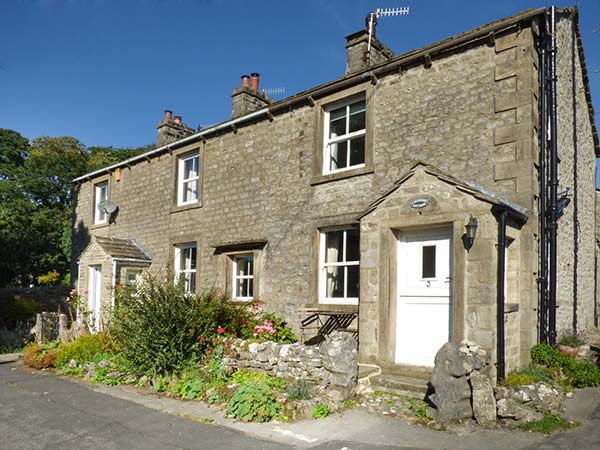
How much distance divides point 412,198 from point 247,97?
767cm

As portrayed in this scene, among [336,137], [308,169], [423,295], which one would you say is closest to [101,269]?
[308,169]

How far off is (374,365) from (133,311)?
4626 millimetres

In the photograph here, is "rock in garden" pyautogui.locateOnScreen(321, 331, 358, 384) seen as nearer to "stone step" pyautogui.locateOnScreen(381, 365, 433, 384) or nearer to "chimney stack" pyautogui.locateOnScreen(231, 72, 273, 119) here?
"stone step" pyautogui.locateOnScreen(381, 365, 433, 384)

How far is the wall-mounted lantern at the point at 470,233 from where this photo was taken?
711 cm

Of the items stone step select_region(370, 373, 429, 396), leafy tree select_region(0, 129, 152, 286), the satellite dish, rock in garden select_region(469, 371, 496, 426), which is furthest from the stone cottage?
leafy tree select_region(0, 129, 152, 286)

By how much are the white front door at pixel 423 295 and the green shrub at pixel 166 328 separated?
135 inches

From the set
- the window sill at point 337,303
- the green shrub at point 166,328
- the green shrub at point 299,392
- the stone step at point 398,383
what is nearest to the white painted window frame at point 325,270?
the window sill at point 337,303

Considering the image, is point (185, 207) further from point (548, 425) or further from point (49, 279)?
point (49, 279)

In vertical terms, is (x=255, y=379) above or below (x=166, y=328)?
below

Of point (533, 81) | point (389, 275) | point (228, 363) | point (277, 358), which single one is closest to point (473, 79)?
point (533, 81)

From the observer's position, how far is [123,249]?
1552 centimetres

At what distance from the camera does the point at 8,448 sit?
5.67 meters

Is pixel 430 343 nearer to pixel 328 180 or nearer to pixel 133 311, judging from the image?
pixel 328 180

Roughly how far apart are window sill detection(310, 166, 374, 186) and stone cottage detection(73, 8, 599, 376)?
0.14 feet
